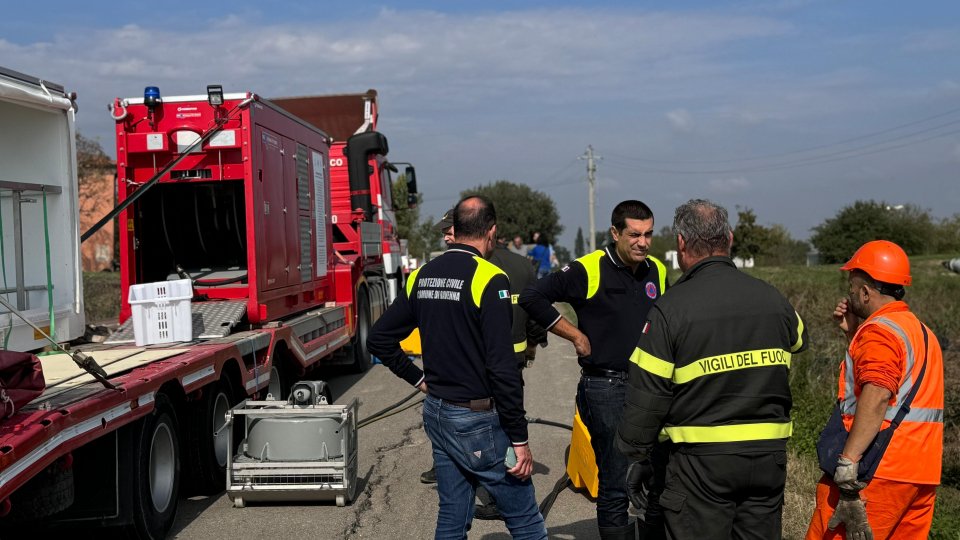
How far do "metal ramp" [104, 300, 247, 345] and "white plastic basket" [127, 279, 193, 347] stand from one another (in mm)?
289

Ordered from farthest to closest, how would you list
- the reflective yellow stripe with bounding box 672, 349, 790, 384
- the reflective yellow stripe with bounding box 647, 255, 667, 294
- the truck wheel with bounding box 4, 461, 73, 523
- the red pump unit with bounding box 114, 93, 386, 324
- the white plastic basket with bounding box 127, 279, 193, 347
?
the red pump unit with bounding box 114, 93, 386, 324 → the white plastic basket with bounding box 127, 279, 193, 347 → the reflective yellow stripe with bounding box 647, 255, 667, 294 → the truck wheel with bounding box 4, 461, 73, 523 → the reflective yellow stripe with bounding box 672, 349, 790, 384

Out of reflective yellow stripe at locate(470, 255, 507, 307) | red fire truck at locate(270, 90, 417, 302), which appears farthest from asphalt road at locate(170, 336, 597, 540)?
red fire truck at locate(270, 90, 417, 302)

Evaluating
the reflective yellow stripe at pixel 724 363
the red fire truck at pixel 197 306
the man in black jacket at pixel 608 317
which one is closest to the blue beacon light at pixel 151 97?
the red fire truck at pixel 197 306

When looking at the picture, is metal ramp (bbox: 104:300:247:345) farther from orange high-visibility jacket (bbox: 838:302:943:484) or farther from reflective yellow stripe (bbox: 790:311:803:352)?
orange high-visibility jacket (bbox: 838:302:943:484)

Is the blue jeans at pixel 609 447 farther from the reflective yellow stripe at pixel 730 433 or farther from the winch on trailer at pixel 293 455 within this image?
the winch on trailer at pixel 293 455

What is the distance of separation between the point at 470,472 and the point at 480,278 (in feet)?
2.87

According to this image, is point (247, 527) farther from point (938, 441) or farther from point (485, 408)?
point (938, 441)

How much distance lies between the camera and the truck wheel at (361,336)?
13038 mm

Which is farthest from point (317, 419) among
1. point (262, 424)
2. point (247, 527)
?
point (247, 527)

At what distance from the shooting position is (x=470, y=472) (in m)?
4.16

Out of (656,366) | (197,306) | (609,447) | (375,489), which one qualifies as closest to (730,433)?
(656,366)

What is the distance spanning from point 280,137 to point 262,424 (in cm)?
410

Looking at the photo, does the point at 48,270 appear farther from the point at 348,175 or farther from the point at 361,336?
the point at 348,175

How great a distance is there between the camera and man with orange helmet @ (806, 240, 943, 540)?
3.78 m
